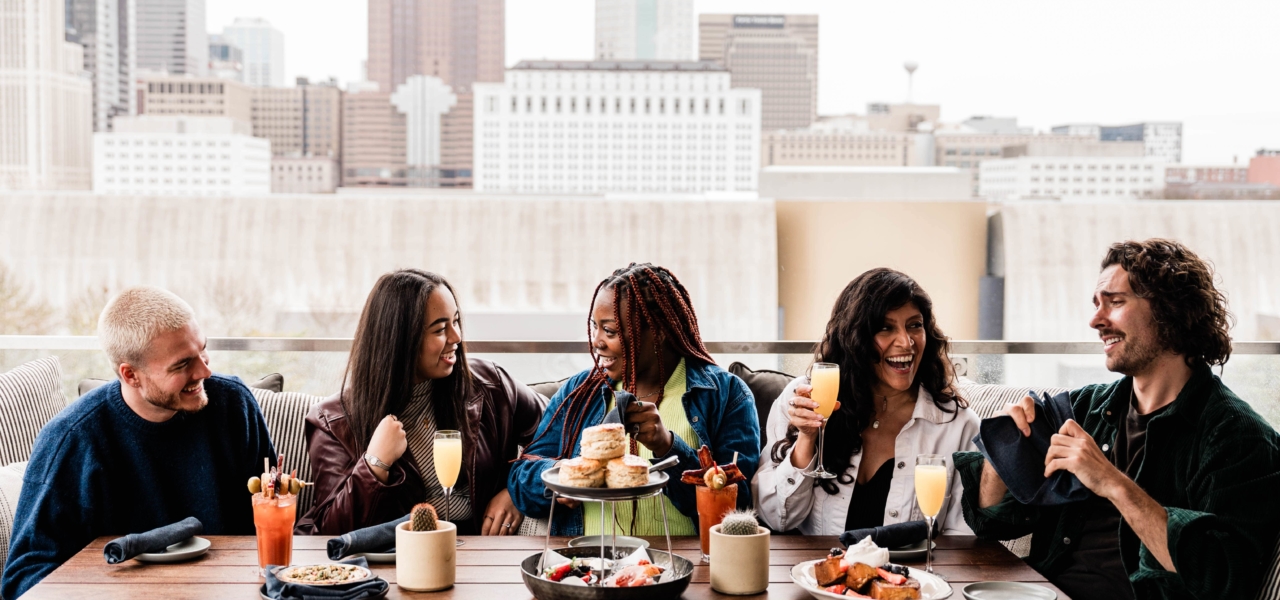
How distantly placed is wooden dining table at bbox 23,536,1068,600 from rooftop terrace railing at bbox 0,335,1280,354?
4.46 feet

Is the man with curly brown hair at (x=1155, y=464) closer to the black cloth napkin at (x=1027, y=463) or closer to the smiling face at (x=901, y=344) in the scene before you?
the black cloth napkin at (x=1027, y=463)

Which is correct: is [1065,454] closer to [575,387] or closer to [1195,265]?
[1195,265]

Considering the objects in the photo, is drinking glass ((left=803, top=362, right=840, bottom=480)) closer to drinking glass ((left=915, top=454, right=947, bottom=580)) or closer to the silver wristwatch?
drinking glass ((left=915, top=454, right=947, bottom=580))

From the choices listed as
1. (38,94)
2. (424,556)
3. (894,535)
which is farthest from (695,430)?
(38,94)

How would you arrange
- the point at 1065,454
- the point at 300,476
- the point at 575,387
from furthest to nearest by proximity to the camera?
the point at 300,476, the point at 575,387, the point at 1065,454

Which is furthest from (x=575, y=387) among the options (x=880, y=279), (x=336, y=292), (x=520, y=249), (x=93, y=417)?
(x=336, y=292)

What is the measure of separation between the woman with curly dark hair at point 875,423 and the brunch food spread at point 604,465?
65cm

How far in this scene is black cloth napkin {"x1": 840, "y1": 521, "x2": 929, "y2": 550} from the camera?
1878mm

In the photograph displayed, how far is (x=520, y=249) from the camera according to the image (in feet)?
95.1

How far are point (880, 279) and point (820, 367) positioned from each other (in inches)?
12.0

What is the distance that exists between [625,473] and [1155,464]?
1068 mm

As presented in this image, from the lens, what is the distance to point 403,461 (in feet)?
7.86

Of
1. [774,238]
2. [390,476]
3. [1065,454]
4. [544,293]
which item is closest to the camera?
[1065,454]

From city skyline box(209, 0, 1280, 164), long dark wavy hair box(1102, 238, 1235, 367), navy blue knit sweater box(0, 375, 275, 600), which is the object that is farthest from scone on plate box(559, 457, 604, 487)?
city skyline box(209, 0, 1280, 164)
